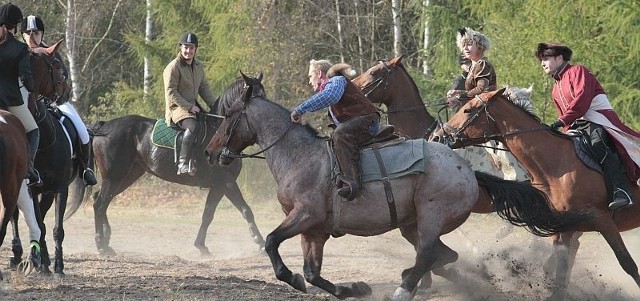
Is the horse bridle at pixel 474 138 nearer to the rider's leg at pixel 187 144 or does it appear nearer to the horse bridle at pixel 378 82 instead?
the horse bridle at pixel 378 82

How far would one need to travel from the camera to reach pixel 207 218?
15.6 metres

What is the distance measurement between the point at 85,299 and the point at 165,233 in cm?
948

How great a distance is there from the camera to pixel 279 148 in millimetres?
9398

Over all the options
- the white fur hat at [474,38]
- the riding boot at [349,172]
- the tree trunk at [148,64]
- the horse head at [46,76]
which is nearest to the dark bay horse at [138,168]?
the horse head at [46,76]

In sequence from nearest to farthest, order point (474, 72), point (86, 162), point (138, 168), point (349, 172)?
point (349, 172)
point (474, 72)
point (86, 162)
point (138, 168)

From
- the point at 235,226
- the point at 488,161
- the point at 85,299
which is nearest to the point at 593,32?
the point at 488,161

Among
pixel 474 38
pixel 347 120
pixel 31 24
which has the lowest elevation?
pixel 347 120

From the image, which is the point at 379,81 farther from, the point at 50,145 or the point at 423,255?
the point at 50,145

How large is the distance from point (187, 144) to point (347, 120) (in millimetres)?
5996

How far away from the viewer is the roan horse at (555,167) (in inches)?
387

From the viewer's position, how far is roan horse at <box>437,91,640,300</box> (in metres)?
9.82

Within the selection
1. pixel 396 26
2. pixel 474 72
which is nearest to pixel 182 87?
pixel 474 72

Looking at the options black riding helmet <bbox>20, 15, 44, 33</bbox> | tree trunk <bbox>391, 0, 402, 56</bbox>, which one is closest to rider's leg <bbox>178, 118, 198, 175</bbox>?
black riding helmet <bbox>20, 15, 44, 33</bbox>

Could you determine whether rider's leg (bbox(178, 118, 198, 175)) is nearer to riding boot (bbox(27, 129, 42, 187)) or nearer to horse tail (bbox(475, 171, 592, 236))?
riding boot (bbox(27, 129, 42, 187))
